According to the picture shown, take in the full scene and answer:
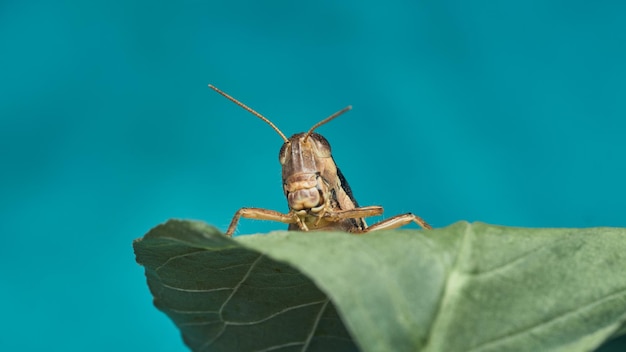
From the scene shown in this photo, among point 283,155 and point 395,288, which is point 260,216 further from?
point 395,288

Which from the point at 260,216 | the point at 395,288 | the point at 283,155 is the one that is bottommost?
the point at 395,288

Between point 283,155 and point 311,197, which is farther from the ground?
point 283,155

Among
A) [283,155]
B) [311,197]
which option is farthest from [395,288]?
[283,155]

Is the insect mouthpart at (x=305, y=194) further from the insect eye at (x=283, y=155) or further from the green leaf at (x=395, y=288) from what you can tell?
the green leaf at (x=395, y=288)

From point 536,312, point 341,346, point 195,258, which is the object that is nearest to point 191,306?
point 195,258

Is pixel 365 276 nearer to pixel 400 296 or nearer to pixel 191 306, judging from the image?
pixel 400 296

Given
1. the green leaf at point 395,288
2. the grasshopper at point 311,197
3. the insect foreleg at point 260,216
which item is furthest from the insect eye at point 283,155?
the green leaf at point 395,288

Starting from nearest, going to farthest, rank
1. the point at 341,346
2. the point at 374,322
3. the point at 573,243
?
the point at 374,322, the point at 573,243, the point at 341,346
